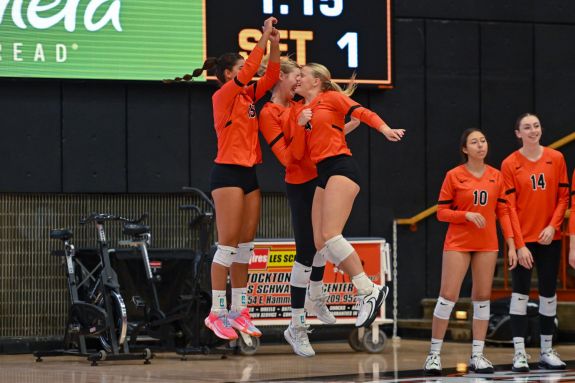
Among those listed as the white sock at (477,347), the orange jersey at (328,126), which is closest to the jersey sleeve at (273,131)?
the orange jersey at (328,126)

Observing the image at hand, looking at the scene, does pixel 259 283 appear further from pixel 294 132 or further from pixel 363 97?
pixel 294 132

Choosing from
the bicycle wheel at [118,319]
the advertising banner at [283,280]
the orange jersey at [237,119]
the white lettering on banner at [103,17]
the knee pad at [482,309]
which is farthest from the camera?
the white lettering on banner at [103,17]

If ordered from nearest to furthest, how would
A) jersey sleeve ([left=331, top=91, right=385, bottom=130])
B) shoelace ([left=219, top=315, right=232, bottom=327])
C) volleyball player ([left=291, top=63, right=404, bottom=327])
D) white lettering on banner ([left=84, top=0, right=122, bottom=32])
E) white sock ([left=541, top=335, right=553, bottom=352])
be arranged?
jersey sleeve ([left=331, top=91, right=385, bottom=130]) → volleyball player ([left=291, top=63, right=404, bottom=327]) → shoelace ([left=219, top=315, right=232, bottom=327]) → white sock ([left=541, top=335, right=553, bottom=352]) → white lettering on banner ([left=84, top=0, right=122, bottom=32])

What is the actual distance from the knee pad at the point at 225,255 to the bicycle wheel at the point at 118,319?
2.14 metres

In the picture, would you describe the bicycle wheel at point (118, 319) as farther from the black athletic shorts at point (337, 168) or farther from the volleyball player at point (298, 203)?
the black athletic shorts at point (337, 168)

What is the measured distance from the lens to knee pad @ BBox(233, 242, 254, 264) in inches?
342

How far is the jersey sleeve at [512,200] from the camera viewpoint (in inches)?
366

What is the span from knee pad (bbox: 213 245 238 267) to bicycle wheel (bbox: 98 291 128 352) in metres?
2.14

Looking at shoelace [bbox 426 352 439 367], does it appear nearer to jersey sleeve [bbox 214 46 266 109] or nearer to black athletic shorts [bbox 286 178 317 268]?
black athletic shorts [bbox 286 178 317 268]

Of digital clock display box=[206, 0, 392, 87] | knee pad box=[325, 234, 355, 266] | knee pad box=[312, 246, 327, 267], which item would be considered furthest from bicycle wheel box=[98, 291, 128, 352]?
digital clock display box=[206, 0, 392, 87]

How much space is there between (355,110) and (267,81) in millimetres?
689

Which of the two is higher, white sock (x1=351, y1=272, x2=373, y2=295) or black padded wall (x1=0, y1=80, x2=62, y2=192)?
black padded wall (x1=0, y1=80, x2=62, y2=192)

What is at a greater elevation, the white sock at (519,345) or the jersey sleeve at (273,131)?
the jersey sleeve at (273,131)

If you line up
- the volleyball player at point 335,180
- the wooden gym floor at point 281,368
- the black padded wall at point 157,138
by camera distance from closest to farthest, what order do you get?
the volleyball player at point 335,180, the wooden gym floor at point 281,368, the black padded wall at point 157,138
